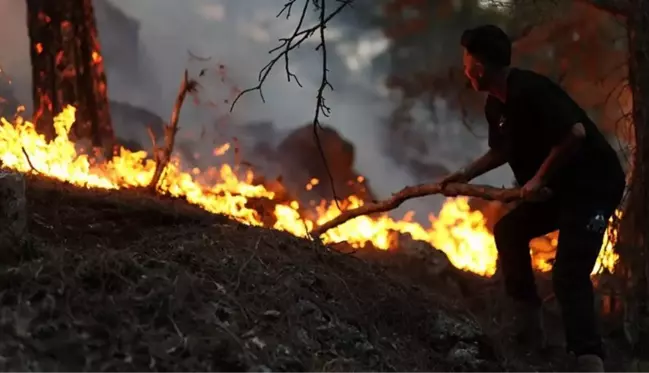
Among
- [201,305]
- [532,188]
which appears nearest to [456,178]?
[532,188]

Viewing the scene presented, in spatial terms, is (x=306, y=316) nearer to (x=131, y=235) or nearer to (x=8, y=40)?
(x=131, y=235)

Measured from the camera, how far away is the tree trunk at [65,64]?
615 cm

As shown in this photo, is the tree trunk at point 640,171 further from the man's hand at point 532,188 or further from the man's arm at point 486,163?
the man's hand at point 532,188

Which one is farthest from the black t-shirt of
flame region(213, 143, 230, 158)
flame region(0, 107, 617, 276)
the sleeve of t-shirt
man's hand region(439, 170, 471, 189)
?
flame region(213, 143, 230, 158)

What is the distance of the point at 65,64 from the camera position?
6.20 m

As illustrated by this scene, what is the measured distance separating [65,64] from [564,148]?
4.38m

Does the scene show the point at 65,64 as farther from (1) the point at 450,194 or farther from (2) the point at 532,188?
(2) the point at 532,188

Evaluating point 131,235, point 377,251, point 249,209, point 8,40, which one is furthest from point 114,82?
point 131,235

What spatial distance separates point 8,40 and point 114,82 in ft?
3.71

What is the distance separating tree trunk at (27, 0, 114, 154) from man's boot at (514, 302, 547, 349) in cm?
384

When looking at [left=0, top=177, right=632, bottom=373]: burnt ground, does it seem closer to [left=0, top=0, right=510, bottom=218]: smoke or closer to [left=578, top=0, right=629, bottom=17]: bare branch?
[left=578, top=0, right=629, bottom=17]: bare branch

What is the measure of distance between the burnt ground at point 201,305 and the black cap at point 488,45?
1.23 meters

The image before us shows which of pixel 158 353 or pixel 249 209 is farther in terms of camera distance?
pixel 249 209

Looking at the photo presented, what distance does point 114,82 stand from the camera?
26.3 ft
